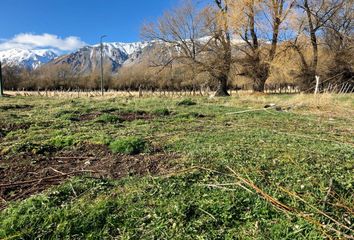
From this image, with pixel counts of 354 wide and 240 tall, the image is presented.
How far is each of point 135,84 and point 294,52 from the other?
43722 millimetres

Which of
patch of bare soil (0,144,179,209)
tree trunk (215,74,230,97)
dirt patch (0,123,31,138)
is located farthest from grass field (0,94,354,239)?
tree trunk (215,74,230,97)

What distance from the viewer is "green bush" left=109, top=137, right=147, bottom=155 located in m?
4.24

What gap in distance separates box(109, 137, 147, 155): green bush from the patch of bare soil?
123 mm

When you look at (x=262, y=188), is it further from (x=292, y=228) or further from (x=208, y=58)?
(x=208, y=58)

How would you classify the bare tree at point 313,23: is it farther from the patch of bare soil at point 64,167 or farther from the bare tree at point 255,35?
the patch of bare soil at point 64,167

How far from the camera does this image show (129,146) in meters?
4.32

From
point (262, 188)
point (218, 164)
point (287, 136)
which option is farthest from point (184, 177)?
point (287, 136)

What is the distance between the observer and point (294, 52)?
22578 mm

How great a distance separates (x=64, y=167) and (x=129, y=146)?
1.01 metres

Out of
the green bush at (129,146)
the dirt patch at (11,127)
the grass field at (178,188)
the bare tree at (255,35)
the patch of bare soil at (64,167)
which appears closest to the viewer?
the grass field at (178,188)

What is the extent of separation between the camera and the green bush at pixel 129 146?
4242mm

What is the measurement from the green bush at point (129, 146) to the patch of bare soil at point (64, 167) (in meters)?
0.12

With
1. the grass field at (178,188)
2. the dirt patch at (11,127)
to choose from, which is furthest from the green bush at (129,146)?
the dirt patch at (11,127)

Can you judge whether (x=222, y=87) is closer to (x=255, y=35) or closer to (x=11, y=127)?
(x=255, y=35)
